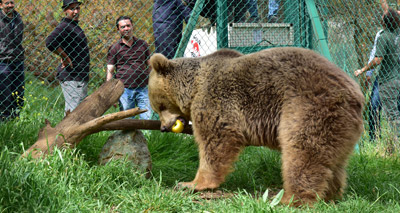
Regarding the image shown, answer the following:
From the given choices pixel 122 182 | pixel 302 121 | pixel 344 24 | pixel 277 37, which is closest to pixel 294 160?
pixel 302 121

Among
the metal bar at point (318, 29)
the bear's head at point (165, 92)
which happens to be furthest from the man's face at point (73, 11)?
the metal bar at point (318, 29)

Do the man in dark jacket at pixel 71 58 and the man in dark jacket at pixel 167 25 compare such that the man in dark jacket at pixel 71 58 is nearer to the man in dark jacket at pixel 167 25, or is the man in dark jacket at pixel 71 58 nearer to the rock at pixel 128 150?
the man in dark jacket at pixel 167 25

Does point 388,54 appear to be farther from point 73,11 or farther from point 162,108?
point 73,11

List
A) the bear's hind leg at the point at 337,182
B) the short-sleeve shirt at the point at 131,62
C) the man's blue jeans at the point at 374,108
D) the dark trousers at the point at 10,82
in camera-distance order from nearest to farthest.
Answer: the bear's hind leg at the point at 337,182 → the dark trousers at the point at 10,82 → the short-sleeve shirt at the point at 131,62 → the man's blue jeans at the point at 374,108

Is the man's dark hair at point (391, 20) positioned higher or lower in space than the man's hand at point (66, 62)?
higher

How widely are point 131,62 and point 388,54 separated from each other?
4.37 m

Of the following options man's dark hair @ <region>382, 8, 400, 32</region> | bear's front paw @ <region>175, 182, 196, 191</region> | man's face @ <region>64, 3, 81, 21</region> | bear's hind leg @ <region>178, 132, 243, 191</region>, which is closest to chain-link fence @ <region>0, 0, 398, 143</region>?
man's face @ <region>64, 3, 81, 21</region>

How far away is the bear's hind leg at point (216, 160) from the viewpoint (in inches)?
169

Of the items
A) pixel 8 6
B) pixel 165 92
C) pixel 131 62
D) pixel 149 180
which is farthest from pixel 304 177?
pixel 8 6

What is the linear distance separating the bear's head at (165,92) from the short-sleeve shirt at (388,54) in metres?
4.28

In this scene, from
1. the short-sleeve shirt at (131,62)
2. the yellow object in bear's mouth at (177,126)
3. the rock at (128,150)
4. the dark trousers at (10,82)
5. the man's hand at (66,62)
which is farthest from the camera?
the short-sleeve shirt at (131,62)

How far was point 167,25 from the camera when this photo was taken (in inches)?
286

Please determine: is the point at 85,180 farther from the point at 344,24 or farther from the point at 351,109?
the point at 344,24

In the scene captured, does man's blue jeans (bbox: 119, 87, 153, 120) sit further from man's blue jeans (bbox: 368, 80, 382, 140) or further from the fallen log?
man's blue jeans (bbox: 368, 80, 382, 140)
